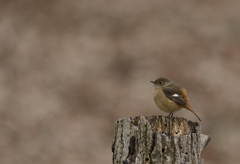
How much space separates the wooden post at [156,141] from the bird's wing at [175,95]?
1.03 metres

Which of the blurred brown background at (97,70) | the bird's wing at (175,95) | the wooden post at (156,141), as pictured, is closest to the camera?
the wooden post at (156,141)

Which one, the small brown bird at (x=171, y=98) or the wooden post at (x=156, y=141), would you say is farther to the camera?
the small brown bird at (x=171, y=98)

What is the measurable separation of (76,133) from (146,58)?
10.2 ft

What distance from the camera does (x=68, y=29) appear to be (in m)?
13.2

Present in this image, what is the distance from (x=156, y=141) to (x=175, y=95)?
1.38 meters

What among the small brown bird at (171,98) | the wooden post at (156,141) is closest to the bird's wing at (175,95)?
the small brown bird at (171,98)

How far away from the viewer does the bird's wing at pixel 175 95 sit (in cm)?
445

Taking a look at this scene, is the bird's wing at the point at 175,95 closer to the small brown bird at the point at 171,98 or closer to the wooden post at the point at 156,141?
the small brown bird at the point at 171,98

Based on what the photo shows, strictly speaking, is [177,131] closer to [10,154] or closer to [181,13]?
[10,154]

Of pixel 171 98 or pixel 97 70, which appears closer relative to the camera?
pixel 171 98

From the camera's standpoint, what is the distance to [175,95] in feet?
14.9

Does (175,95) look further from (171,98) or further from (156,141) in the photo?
(156,141)

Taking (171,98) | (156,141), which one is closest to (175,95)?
(171,98)

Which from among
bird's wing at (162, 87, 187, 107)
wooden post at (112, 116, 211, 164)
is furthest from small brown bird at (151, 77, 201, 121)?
wooden post at (112, 116, 211, 164)
